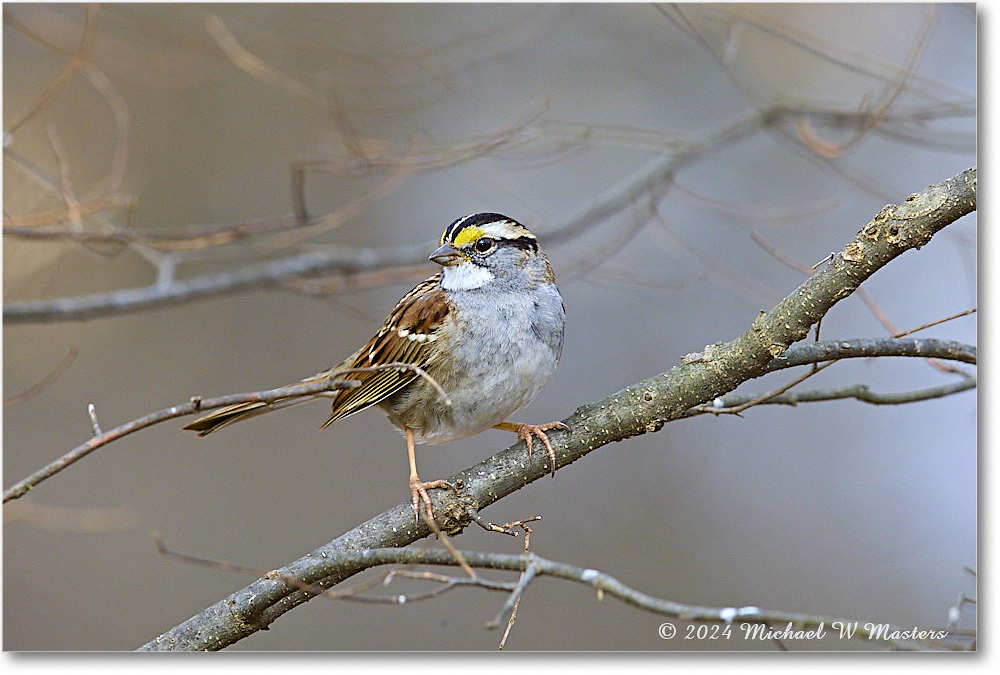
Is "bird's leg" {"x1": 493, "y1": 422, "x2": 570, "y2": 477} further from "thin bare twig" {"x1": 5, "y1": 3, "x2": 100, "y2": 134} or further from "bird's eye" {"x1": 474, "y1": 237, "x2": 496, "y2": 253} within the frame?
"thin bare twig" {"x1": 5, "y1": 3, "x2": 100, "y2": 134}

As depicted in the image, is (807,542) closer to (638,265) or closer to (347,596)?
(638,265)

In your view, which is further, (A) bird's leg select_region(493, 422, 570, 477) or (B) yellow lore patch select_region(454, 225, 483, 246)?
(B) yellow lore patch select_region(454, 225, 483, 246)

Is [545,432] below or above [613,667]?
above

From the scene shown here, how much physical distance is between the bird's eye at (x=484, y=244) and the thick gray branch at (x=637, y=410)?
621 mm

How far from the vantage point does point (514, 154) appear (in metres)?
3.51

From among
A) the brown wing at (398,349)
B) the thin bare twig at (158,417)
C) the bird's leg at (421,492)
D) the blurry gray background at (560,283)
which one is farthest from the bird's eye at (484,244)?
the thin bare twig at (158,417)

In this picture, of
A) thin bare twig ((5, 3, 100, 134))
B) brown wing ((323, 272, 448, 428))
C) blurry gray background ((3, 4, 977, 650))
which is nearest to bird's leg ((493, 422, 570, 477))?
brown wing ((323, 272, 448, 428))

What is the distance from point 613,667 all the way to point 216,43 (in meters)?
2.51

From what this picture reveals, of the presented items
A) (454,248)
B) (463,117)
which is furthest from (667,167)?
(454,248)

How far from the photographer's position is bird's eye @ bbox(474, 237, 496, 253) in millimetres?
2373

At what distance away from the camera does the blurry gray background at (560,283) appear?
282 centimetres

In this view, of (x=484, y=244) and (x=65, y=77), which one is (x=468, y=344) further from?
(x=65, y=77)

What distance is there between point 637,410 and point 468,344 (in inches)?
21.0

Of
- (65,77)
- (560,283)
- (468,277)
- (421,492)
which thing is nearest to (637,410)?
(421,492)
